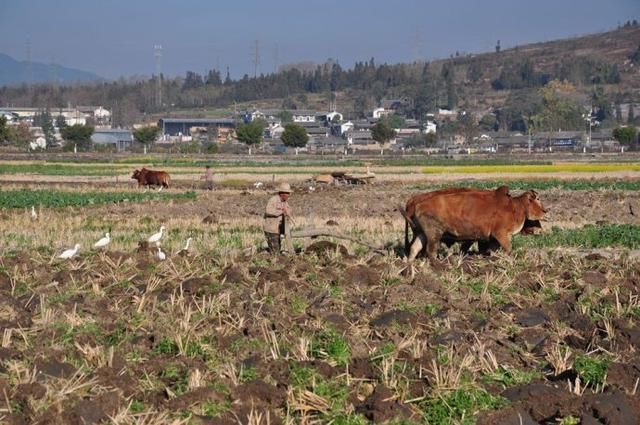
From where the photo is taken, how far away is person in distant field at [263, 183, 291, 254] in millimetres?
18625

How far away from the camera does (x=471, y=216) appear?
1747 cm

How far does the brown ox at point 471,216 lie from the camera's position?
17.5 m

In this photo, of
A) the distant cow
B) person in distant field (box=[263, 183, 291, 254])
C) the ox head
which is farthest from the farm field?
the distant cow

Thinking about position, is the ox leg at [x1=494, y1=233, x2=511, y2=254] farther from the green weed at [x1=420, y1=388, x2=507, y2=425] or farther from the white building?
the white building

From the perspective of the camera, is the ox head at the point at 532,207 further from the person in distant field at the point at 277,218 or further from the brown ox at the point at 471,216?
the person in distant field at the point at 277,218

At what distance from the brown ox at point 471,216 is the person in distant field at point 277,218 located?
222cm

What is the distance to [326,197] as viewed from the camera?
38.2 meters

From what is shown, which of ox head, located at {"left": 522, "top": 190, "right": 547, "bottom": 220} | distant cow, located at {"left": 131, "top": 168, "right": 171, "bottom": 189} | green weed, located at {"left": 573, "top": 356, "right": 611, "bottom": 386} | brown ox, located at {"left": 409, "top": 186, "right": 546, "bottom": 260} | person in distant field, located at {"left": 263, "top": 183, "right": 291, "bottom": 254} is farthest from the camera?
distant cow, located at {"left": 131, "top": 168, "right": 171, "bottom": 189}

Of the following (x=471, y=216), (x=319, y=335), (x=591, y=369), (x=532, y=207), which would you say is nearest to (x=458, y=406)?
(x=591, y=369)

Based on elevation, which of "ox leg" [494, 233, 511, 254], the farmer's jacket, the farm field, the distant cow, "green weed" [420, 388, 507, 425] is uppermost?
the farmer's jacket

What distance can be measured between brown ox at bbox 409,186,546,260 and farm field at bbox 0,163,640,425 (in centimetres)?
40

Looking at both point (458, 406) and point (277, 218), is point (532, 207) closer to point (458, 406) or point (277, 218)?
point (277, 218)

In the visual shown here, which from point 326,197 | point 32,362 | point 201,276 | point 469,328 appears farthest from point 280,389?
point 326,197

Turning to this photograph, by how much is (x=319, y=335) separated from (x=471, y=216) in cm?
644
